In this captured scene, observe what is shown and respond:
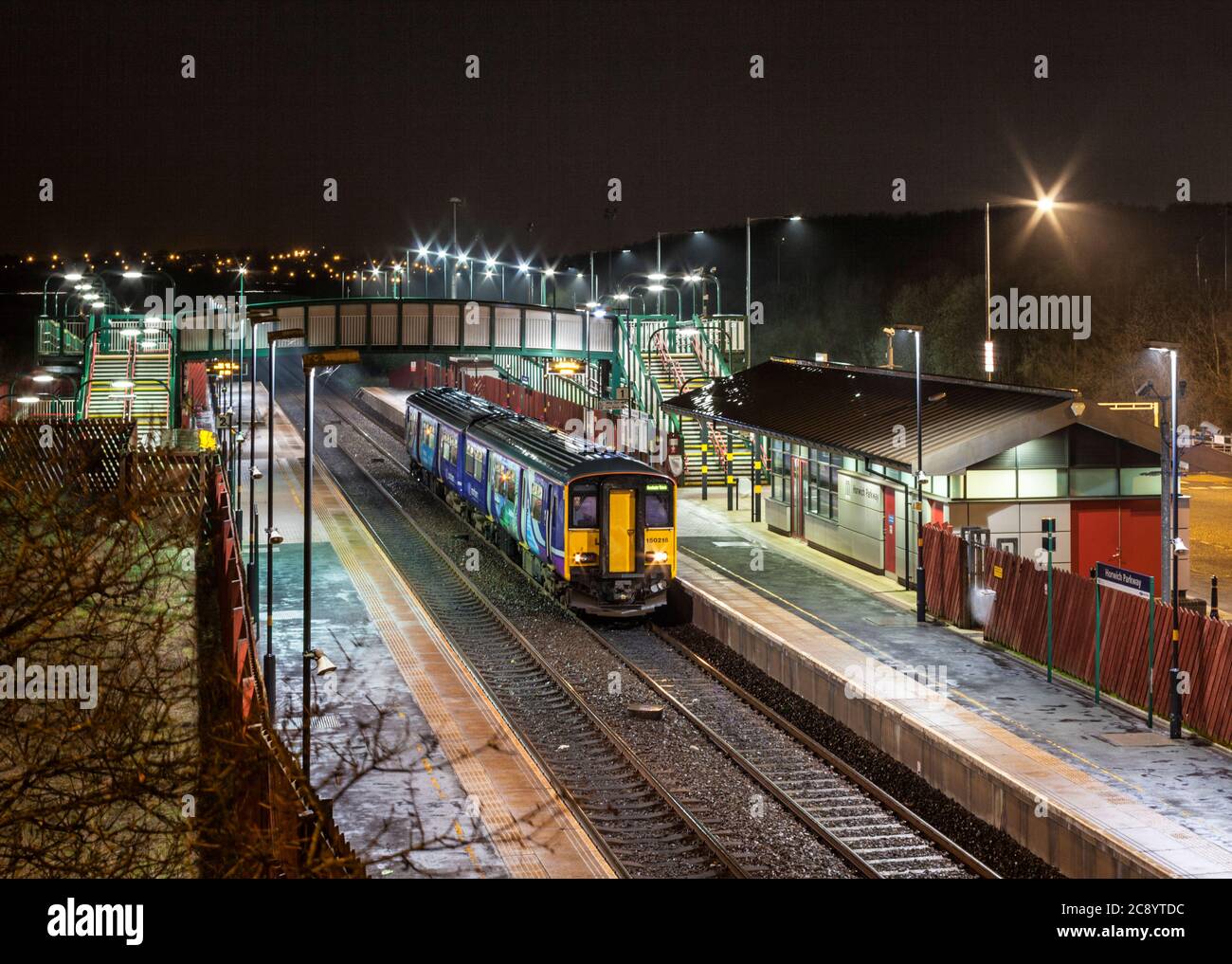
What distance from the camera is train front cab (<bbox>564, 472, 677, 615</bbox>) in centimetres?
2503

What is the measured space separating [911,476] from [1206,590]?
253 inches

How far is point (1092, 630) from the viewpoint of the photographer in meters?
19.2

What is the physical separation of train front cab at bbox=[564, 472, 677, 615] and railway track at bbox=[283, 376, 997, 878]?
0.97m

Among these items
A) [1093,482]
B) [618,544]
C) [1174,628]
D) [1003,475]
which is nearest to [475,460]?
[618,544]

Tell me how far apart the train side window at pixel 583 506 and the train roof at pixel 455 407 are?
1040cm

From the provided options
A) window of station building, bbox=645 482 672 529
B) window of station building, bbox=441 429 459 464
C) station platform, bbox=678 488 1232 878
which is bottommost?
station platform, bbox=678 488 1232 878

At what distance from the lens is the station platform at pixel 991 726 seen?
13.5 metres

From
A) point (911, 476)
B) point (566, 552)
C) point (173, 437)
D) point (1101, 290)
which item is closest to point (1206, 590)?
point (911, 476)

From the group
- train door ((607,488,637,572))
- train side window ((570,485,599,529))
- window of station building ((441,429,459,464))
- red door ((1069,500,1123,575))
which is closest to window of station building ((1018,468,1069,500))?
red door ((1069,500,1123,575))

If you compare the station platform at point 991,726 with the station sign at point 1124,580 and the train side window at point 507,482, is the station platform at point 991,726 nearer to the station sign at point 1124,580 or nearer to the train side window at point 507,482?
the station sign at point 1124,580

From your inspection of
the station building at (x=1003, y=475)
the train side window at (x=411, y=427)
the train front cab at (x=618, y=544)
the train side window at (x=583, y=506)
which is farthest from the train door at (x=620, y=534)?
the train side window at (x=411, y=427)

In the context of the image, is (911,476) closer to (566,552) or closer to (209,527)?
(566,552)

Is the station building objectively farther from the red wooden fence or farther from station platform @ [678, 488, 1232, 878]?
station platform @ [678, 488, 1232, 878]

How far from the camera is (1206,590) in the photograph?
26578mm
